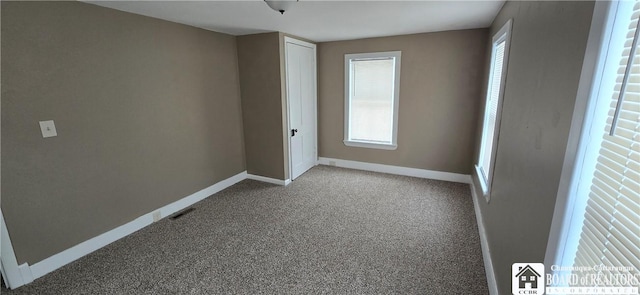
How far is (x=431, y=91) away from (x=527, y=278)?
2996mm

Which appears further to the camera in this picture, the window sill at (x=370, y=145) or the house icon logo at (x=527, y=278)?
the window sill at (x=370, y=145)

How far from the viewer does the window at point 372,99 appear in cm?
405

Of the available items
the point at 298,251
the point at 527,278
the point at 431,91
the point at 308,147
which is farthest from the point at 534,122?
the point at 308,147

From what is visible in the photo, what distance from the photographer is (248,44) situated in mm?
3635

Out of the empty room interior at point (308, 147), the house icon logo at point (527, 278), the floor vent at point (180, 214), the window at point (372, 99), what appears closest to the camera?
the empty room interior at point (308, 147)

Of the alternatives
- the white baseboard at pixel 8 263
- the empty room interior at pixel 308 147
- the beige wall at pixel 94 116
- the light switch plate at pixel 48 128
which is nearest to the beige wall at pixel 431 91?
the empty room interior at pixel 308 147

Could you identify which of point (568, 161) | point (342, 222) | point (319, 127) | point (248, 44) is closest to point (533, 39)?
point (568, 161)

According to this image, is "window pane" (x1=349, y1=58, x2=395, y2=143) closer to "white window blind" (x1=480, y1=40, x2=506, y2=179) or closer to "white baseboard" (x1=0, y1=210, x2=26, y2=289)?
"white window blind" (x1=480, y1=40, x2=506, y2=179)

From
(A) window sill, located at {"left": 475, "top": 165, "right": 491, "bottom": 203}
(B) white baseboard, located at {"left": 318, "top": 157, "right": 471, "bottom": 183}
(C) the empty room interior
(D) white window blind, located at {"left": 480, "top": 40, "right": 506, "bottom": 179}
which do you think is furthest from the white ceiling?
(B) white baseboard, located at {"left": 318, "top": 157, "right": 471, "bottom": 183}

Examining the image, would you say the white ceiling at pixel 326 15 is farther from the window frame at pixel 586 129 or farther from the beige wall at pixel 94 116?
the window frame at pixel 586 129

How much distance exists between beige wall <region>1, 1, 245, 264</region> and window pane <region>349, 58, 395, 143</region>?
2174mm

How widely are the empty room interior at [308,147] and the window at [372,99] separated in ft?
0.11

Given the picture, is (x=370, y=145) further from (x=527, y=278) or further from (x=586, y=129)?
(x=586, y=129)

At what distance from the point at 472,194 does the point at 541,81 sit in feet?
8.42
